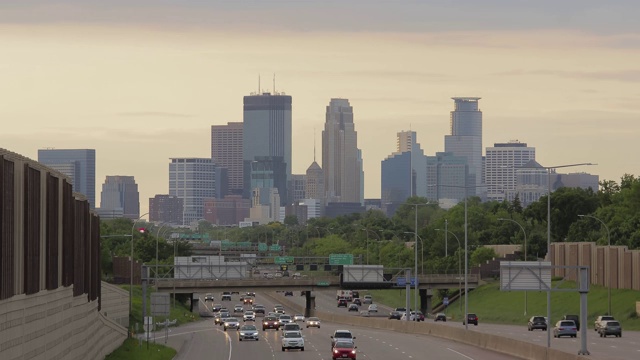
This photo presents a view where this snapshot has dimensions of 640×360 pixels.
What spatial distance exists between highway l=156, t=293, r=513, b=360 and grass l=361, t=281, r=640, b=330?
21689 millimetres

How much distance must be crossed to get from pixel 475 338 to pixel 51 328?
43.4m

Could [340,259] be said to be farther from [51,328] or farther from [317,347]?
[51,328]

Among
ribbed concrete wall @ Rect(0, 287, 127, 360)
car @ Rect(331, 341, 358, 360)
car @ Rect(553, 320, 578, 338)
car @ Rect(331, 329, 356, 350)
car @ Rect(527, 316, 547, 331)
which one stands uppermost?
ribbed concrete wall @ Rect(0, 287, 127, 360)

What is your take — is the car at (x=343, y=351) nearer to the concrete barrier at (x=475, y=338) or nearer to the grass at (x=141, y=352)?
the concrete barrier at (x=475, y=338)

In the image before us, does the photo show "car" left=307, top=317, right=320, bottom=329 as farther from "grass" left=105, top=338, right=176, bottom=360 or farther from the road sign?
the road sign

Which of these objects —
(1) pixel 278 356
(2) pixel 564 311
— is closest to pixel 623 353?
(1) pixel 278 356

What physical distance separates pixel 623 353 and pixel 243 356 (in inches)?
796

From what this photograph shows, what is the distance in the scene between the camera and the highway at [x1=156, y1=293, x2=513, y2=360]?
79.6 meters

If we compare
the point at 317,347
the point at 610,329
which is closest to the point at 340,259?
the point at 610,329

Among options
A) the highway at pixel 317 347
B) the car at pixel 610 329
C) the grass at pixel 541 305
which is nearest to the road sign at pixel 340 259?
→ the grass at pixel 541 305

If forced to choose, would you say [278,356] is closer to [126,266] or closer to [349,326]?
[349,326]

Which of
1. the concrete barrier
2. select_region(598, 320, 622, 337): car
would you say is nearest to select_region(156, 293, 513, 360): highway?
the concrete barrier

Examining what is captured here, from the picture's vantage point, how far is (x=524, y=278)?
258ft

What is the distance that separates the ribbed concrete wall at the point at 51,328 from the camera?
43.8 meters
